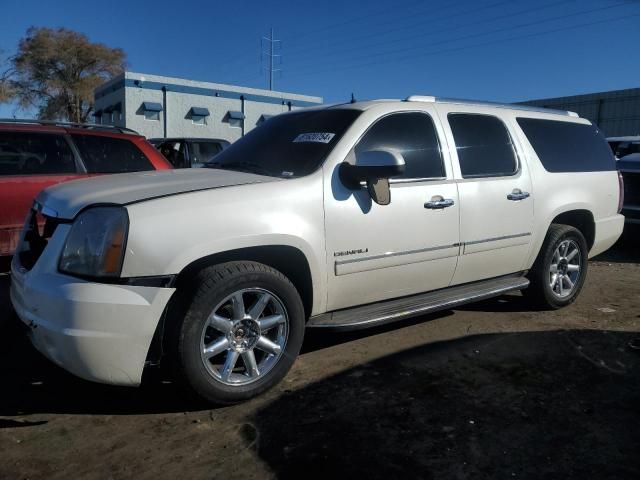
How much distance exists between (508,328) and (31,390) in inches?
139

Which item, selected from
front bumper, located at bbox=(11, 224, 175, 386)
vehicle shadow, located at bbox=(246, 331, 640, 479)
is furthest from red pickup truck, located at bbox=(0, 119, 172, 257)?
vehicle shadow, located at bbox=(246, 331, 640, 479)

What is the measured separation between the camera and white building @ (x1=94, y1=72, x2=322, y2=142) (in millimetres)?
28219

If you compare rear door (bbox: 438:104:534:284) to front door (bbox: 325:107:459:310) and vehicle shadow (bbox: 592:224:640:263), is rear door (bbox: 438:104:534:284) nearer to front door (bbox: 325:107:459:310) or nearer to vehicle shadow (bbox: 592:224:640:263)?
front door (bbox: 325:107:459:310)

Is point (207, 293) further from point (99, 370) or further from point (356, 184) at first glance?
point (356, 184)

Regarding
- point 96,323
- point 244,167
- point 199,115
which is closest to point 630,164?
point 244,167

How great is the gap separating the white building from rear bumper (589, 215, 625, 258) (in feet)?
77.6

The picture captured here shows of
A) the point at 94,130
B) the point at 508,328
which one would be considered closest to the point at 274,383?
the point at 508,328

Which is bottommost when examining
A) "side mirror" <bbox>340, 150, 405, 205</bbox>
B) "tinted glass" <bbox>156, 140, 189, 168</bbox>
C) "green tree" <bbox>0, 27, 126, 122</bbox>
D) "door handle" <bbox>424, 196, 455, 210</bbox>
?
"door handle" <bbox>424, 196, 455, 210</bbox>

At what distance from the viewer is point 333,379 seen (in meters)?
3.47

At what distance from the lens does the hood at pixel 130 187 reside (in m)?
2.95

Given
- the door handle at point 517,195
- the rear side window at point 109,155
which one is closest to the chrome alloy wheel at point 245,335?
the door handle at point 517,195

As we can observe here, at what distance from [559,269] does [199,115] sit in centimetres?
2772

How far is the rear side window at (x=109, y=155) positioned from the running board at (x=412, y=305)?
3577mm

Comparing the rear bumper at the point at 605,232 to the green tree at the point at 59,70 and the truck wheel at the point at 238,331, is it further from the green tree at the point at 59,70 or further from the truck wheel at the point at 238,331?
the green tree at the point at 59,70
